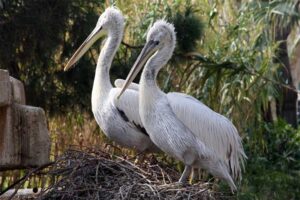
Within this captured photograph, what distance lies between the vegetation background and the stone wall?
9.41 feet

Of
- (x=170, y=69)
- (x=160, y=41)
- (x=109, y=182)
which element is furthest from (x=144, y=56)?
(x=170, y=69)

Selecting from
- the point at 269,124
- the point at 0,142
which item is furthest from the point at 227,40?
the point at 0,142

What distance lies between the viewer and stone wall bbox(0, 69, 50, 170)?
6.48 meters

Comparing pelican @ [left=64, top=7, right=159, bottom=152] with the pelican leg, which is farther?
pelican @ [left=64, top=7, right=159, bottom=152]

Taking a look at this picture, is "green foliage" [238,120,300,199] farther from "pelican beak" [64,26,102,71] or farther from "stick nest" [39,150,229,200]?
"stick nest" [39,150,229,200]

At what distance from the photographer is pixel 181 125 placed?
8.23 metres

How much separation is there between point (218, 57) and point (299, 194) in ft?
6.33

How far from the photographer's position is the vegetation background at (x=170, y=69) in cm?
998

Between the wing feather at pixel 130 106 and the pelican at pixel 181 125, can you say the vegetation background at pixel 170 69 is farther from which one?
the pelican at pixel 181 125

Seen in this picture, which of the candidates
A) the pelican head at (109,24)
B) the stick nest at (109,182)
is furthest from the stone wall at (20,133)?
the pelican head at (109,24)

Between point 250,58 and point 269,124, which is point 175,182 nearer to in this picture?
point 250,58

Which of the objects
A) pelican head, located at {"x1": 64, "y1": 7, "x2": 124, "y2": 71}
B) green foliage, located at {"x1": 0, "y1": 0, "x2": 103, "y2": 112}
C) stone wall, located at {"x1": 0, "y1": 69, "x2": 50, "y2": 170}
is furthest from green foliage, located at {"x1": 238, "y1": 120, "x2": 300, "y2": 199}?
stone wall, located at {"x1": 0, "y1": 69, "x2": 50, "y2": 170}

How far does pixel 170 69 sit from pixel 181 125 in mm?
3091

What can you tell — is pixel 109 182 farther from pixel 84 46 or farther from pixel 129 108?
pixel 84 46
